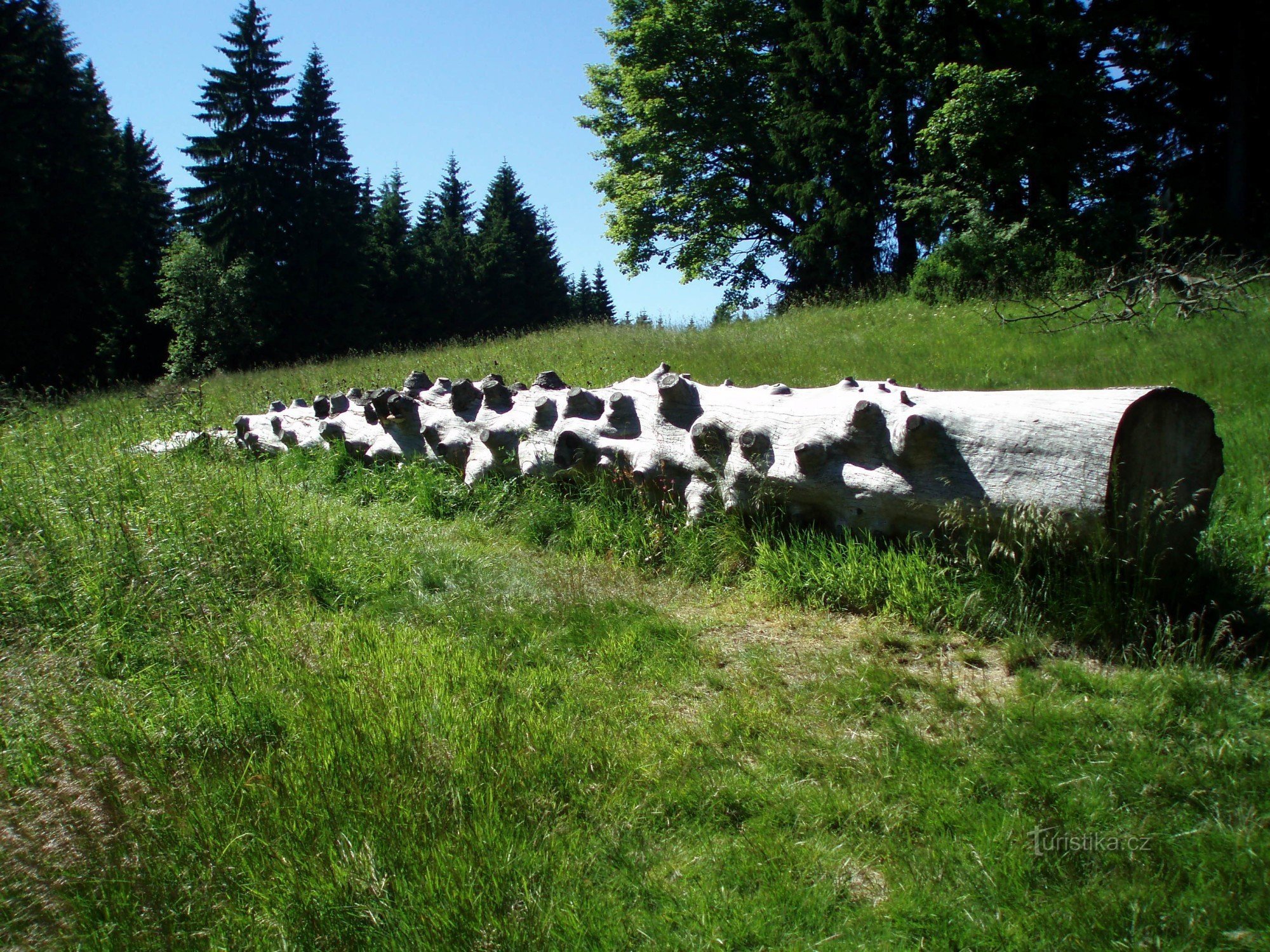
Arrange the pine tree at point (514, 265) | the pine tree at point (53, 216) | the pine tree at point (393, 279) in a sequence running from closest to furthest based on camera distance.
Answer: the pine tree at point (53, 216) < the pine tree at point (393, 279) < the pine tree at point (514, 265)

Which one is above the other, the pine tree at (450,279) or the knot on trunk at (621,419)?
the pine tree at (450,279)

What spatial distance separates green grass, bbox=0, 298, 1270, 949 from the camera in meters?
2.28

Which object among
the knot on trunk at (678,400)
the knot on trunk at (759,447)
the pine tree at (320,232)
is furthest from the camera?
the pine tree at (320,232)

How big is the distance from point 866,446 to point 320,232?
38145 millimetres

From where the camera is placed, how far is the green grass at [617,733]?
228 centimetres

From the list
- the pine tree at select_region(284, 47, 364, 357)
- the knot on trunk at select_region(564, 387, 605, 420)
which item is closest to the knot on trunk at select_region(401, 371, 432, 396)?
the knot on trunk at select_region(564, 387, 605, 420)

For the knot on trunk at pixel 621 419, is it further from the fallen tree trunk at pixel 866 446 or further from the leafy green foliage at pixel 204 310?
the leafy green foliage at pixel 204 310

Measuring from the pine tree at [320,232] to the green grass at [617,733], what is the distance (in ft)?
108

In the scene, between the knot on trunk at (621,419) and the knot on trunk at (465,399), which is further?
the knot on trunk at (465,399)

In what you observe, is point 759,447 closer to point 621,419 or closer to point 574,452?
point 621,419

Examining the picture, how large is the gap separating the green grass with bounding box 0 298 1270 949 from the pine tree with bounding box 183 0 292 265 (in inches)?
1367

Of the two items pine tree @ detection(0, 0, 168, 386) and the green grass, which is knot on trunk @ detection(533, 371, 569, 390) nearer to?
the green grass

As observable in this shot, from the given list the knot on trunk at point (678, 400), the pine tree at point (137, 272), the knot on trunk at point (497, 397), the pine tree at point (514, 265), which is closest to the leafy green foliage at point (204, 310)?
the pine tree at point (137, 272)

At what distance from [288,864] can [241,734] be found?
96 cm
